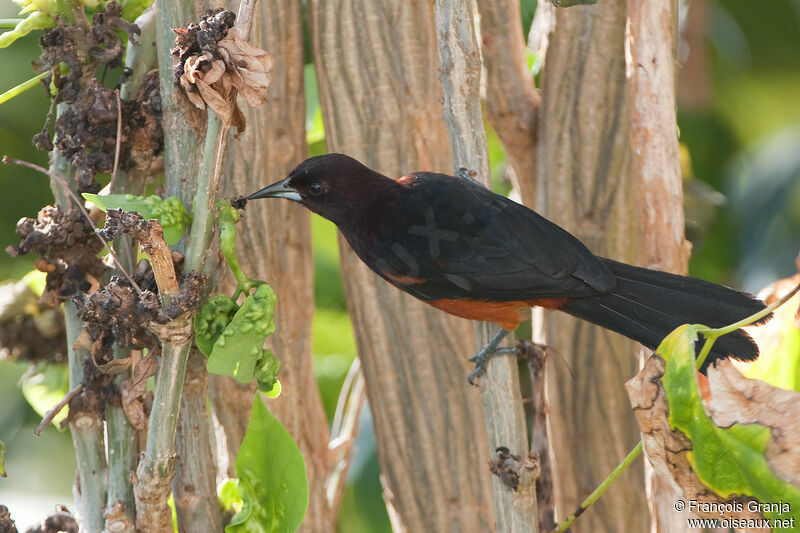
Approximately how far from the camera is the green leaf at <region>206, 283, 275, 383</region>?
1.51 metres

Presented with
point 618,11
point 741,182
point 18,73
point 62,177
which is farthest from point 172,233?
point 741,182

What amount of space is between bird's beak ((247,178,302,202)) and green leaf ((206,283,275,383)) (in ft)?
1.79

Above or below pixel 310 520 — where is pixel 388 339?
above

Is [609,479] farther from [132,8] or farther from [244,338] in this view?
[132,8]

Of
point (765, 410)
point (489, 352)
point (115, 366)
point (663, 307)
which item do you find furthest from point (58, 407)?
point (663, 307)

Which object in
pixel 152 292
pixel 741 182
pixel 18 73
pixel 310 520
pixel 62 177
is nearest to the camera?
pixel 152 292

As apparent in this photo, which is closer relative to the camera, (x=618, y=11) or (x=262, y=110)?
(x=262, y=110)

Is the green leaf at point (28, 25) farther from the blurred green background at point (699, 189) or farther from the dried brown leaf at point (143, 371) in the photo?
the blurred green background at point (699, 189)

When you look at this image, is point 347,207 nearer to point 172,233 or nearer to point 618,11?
point 172,233

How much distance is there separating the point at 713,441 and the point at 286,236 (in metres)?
1.38

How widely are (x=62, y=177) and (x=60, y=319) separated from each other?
46 centimetres

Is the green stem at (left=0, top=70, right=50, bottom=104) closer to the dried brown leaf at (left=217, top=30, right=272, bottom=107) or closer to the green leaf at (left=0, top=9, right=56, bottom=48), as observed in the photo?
the green leaf at (left=0, top=9, right=56, bottom=48)

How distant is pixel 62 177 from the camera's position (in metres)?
1.74

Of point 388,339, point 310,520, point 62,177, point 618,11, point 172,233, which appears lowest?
point 310,520
